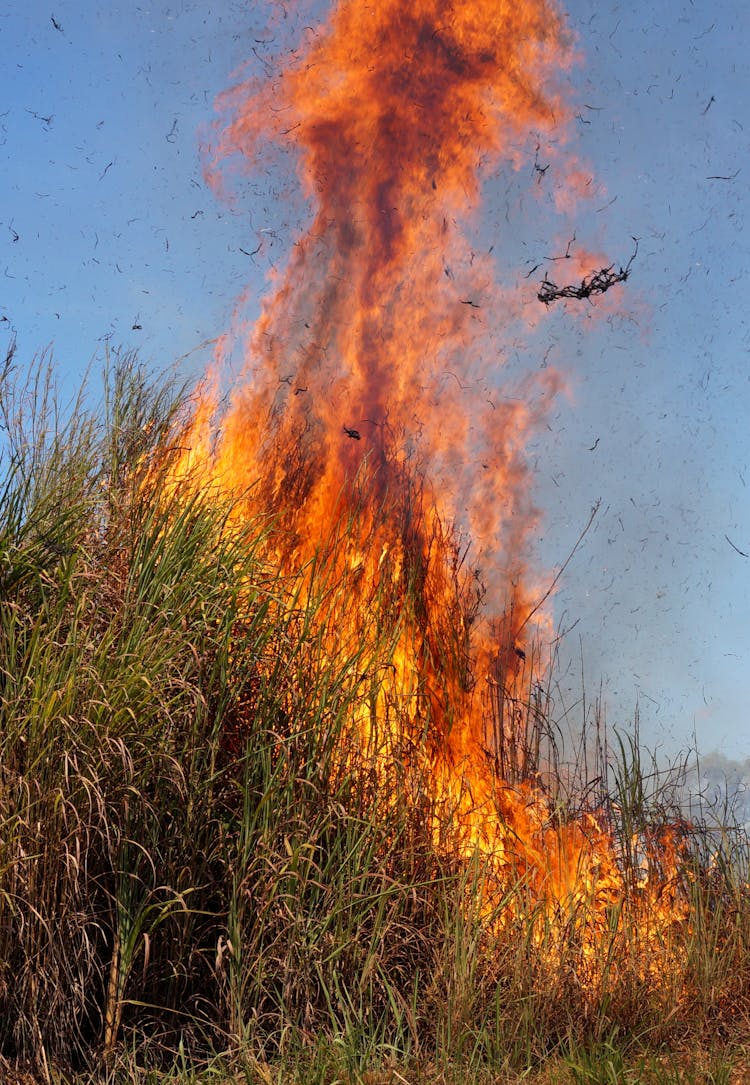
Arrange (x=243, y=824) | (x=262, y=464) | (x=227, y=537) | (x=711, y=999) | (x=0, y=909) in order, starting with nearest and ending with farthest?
(x=0, y=909), (x=243, y=824), (x=711, y=999), (x=227, y=537), (x=262, y=464)

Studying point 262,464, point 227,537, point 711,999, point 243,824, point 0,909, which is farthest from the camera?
point 262,464

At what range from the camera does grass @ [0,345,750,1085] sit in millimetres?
3131

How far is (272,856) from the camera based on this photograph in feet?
11.3

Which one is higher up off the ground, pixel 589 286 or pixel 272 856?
pixel 589 286

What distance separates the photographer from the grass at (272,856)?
3.13m

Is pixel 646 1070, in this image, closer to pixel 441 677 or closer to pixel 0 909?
pixel 441 677

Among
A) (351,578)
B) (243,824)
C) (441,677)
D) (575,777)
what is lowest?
(243,824)

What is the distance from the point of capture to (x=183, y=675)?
11.8 ft

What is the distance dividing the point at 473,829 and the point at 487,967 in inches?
23.9

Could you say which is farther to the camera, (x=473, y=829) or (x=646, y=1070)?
(x=473, y=829)

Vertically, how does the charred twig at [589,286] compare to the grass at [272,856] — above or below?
above

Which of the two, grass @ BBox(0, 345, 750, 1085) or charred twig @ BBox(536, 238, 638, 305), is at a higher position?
charred twig @ BBox(536, 238, 638, 305)

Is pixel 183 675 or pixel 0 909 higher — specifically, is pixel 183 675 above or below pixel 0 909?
above

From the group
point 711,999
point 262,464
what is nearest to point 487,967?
point 711,999
